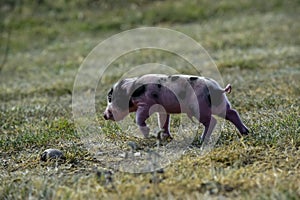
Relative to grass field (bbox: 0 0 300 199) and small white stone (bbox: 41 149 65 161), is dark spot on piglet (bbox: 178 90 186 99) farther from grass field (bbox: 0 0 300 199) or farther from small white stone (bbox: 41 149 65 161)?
small white stone (bbox: 41 149 65 161)

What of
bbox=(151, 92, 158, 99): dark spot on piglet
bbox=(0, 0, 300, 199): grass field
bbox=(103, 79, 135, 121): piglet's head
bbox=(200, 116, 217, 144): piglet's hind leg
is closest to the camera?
bbox=(0, 0, 300, 199): grass field

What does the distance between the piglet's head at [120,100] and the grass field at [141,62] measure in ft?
0.89

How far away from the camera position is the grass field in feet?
13.7

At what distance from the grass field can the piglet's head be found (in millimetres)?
271

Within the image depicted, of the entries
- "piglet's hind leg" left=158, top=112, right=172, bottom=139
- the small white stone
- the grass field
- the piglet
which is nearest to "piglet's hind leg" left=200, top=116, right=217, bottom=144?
the piglet

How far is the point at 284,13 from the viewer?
785 inches

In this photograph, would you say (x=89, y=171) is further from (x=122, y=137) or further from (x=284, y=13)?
(x=284, y=13)

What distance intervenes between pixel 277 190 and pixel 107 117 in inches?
105

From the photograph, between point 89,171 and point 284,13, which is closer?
point 89,171

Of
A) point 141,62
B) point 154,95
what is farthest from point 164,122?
point 141,62

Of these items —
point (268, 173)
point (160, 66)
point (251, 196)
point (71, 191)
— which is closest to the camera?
point (251, 196)

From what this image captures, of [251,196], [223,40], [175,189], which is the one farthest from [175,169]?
[223,40]

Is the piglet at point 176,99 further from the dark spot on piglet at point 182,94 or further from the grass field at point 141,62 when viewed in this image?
the grass field at point 141,62

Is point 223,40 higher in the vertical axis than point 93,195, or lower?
lower
